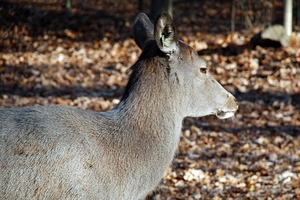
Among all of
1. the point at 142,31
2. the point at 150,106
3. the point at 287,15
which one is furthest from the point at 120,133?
the point at 287,15

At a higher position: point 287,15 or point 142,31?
point 142,31

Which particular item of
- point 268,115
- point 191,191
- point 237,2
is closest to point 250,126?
point 268,115

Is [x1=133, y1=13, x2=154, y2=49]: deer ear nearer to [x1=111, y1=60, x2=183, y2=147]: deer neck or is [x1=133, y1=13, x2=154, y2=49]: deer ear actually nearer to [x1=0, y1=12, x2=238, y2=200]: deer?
[x1=0, y1=12, x2=238, y2=200]: deer

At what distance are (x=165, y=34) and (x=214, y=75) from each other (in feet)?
24.8

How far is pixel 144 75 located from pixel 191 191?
→ 3.22m

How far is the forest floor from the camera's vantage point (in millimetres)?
7758

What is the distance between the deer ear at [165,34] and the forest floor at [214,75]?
321 centimetres

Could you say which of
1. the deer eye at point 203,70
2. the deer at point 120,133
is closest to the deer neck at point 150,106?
the deer at point 120,133

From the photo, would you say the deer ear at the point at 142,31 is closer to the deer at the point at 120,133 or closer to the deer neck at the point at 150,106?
the deer at the point at 120,133

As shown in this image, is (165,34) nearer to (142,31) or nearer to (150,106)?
(150,106)

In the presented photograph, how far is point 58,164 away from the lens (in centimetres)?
392

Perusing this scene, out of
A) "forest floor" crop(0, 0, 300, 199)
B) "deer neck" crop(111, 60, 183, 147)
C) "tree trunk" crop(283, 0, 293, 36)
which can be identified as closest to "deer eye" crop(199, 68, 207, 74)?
"deer neck" crop(111, 60, 183, 147)

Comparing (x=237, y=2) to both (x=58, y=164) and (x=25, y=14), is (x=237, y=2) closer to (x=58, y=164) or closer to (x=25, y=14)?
(x=25, y=14)

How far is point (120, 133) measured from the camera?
4387 mm
